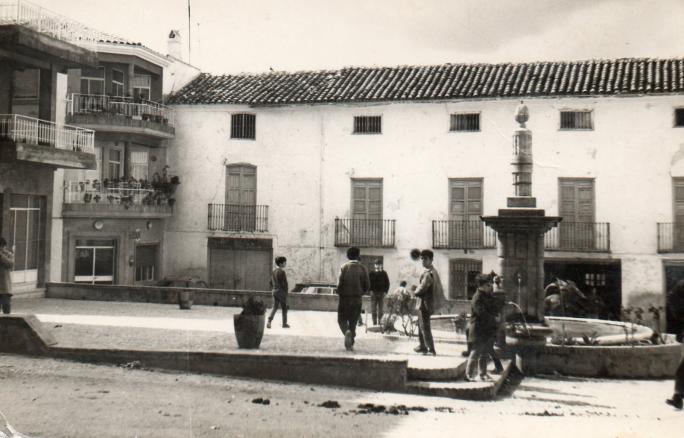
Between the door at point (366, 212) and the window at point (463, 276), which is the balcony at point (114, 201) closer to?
the door at point (366, 212)

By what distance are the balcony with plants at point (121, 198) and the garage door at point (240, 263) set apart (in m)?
2.53

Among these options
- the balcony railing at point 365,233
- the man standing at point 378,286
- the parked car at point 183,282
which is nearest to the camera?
the man standing at point 378,286

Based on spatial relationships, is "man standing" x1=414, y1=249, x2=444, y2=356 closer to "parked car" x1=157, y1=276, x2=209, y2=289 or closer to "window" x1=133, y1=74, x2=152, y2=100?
"parked car" x1=157, y1=276, x2=209, y2=289

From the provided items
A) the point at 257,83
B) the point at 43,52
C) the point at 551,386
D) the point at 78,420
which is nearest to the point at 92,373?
the point at 78,420

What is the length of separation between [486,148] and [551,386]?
1471cm

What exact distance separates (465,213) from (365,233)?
12.5ft

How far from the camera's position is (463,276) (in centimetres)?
2422

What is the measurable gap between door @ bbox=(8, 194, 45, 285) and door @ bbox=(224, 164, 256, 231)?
7.72 metres

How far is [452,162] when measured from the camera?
2412 cm

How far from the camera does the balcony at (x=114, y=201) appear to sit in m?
22.3

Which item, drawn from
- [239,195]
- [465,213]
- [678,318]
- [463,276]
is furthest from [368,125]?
[678,318]

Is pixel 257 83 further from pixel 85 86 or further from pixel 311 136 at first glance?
pixel 85 86

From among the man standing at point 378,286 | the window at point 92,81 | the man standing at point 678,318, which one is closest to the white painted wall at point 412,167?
the window at point 92,81

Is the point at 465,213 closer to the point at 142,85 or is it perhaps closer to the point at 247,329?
the point at 142,85
